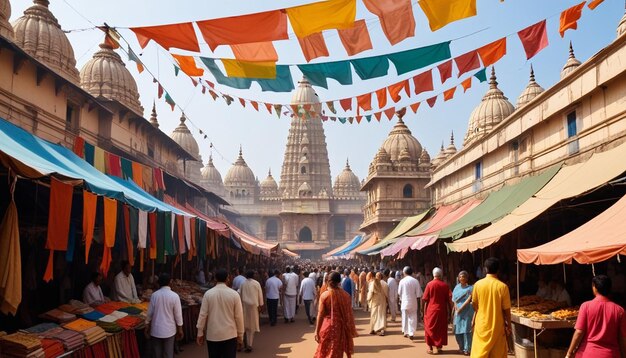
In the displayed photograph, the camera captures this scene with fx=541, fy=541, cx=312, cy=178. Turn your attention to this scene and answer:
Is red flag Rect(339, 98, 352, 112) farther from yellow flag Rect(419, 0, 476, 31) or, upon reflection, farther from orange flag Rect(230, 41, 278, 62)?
yellow flag Rect(419, 0, 476, 31)

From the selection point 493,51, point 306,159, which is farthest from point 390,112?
point 306,159

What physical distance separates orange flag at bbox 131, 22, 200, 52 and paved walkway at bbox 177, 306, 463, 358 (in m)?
4.68

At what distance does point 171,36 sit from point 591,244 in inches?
222

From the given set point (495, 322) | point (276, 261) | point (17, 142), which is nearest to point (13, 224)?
point (17, 142)

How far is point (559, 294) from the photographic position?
346 inches

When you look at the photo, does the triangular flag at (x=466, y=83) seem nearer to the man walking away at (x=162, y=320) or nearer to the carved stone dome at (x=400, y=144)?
the man walking away at (x=162, y=320)

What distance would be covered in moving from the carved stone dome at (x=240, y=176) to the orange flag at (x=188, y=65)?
6628 cm

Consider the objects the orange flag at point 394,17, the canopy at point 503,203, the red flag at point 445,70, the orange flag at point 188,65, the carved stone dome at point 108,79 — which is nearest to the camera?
the orange flag at point 394,17

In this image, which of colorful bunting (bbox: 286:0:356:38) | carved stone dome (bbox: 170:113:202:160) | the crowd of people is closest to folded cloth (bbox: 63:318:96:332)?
the crowd of people

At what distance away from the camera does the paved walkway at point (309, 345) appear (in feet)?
28.5

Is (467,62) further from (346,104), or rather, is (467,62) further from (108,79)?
(108,79)

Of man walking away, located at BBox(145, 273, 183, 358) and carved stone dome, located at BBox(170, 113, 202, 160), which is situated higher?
carved stone dome, located at BBox(170, 113, 202, 160)

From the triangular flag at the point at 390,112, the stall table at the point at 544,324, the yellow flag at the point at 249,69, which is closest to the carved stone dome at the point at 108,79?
the triangular flag at the point at 390,112

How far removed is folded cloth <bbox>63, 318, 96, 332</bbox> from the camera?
20.3 ft
